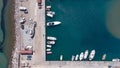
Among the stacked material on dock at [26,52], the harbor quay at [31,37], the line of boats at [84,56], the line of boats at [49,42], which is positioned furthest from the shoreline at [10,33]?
the line of boats at [84,56]

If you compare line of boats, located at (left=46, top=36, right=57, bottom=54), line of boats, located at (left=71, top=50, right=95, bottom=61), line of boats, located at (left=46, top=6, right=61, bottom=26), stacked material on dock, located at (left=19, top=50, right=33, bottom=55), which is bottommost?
line of boats, located at (left=71, top=50, right=95, bottom=61)

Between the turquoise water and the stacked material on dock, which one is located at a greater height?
the turquoise water

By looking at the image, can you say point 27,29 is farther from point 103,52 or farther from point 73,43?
point 103,52

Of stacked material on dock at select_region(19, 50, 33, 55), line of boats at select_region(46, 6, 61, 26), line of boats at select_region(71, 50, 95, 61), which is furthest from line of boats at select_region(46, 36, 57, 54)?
line of boats at select_region(71, 50, 95, 61)

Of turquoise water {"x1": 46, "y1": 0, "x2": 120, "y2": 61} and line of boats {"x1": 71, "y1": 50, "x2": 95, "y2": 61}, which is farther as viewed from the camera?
turquoise water {"x1": 46, "y1": 0, "x2": 120, "y2": 61}

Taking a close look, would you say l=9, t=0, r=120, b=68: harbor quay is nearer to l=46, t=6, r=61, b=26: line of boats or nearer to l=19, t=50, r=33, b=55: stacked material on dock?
l=19, t=50, r=33, b=55: stacked material on dock

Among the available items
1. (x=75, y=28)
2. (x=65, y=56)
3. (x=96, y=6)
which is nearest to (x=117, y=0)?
(x=96, y=6)

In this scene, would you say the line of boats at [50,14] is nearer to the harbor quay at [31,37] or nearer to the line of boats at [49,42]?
the harbor quay at [31,37]
